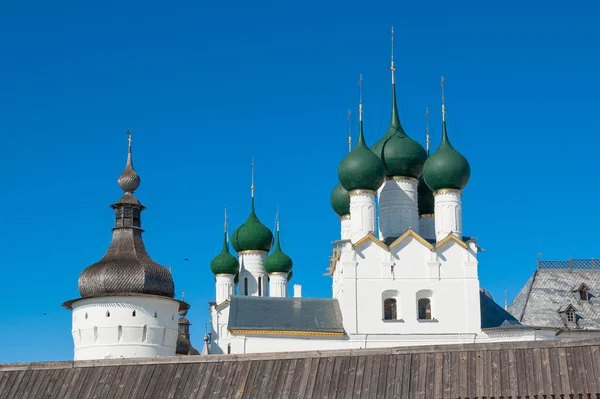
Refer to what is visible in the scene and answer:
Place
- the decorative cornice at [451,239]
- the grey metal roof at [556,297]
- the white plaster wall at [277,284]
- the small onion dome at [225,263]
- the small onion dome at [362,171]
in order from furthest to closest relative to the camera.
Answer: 1. the small onion dome at [225,263]
2. the white plaster wall at [277,284]
3. the grey metal roof at [556,297]
4. the small onion dome at [362,171]
5. the decorative cornice at [451,239]

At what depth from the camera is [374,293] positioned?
33469mm

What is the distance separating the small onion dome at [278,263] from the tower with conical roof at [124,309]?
11001mm

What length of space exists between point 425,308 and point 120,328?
29.7ft

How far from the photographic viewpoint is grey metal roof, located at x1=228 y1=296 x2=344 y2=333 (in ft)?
108

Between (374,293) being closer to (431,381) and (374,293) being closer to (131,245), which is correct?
(131,245)

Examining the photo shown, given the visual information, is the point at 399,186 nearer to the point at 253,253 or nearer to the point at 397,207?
the point at 397,207

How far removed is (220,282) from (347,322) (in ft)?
40.2

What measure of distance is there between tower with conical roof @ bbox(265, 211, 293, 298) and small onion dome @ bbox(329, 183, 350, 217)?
18.6 feet

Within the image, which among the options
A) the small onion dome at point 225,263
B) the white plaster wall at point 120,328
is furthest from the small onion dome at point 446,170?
the small onion dome at point 225,263

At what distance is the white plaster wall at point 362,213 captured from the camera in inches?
1330

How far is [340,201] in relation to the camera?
39.1 meters

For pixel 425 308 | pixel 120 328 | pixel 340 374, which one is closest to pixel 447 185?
pixel 425 308

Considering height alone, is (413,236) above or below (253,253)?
below

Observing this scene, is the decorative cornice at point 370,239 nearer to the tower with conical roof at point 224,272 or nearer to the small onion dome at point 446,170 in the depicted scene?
the small onion dome at point 446,170
